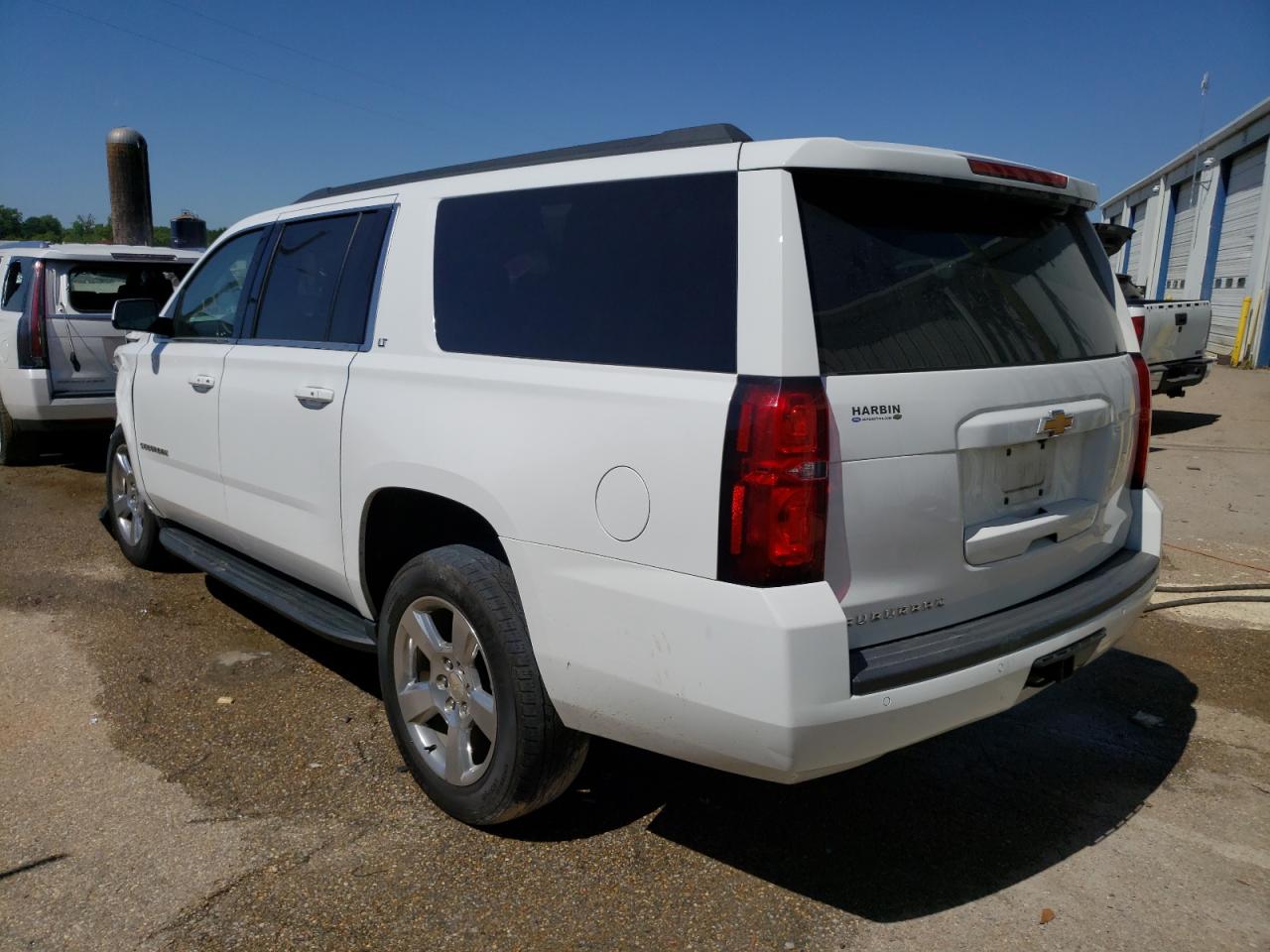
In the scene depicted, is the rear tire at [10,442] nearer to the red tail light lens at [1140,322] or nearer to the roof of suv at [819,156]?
the roof of suv at [819,156]

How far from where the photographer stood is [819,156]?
2.42 m

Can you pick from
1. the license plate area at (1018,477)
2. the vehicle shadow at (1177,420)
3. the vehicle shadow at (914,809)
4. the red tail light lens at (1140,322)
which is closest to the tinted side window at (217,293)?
the vehicle shadow at (914,809)

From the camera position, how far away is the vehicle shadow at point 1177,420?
11.6 metres

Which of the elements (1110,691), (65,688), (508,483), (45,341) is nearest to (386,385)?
(508,483)

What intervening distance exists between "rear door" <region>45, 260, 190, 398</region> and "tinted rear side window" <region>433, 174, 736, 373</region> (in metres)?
5.92

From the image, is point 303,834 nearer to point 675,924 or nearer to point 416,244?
point 675,924

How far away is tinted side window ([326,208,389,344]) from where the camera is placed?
11.7ft

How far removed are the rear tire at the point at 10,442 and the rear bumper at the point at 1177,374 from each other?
1138cm

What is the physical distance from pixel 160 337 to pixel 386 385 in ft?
7.91

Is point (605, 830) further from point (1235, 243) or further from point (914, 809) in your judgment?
point (1235, 243)

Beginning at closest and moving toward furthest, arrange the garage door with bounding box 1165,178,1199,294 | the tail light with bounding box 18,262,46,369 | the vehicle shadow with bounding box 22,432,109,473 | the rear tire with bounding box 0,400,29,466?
the tail light with bounding box 18,262,46,369 < the rear tire with bounding box 0,400,29,466 < the vehicle shadow with bounding box 22,432,109,473 < the garage door with bounding box 1165,178,1199,294

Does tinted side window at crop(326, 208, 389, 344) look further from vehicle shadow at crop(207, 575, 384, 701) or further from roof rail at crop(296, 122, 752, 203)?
vehicle shadow at crop(207, 575, 384, 701)

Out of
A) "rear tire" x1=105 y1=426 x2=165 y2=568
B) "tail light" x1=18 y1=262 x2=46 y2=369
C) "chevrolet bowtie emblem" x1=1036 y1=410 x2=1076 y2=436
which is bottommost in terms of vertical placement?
"rear tire" x1=105 y1=426 x2=165 y2=568

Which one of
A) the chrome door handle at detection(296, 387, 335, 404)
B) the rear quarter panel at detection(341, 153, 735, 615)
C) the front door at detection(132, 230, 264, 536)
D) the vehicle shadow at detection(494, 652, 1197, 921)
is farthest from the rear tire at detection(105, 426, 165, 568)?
the vehicle shadow at detection(494, 652, 1197, 921)
